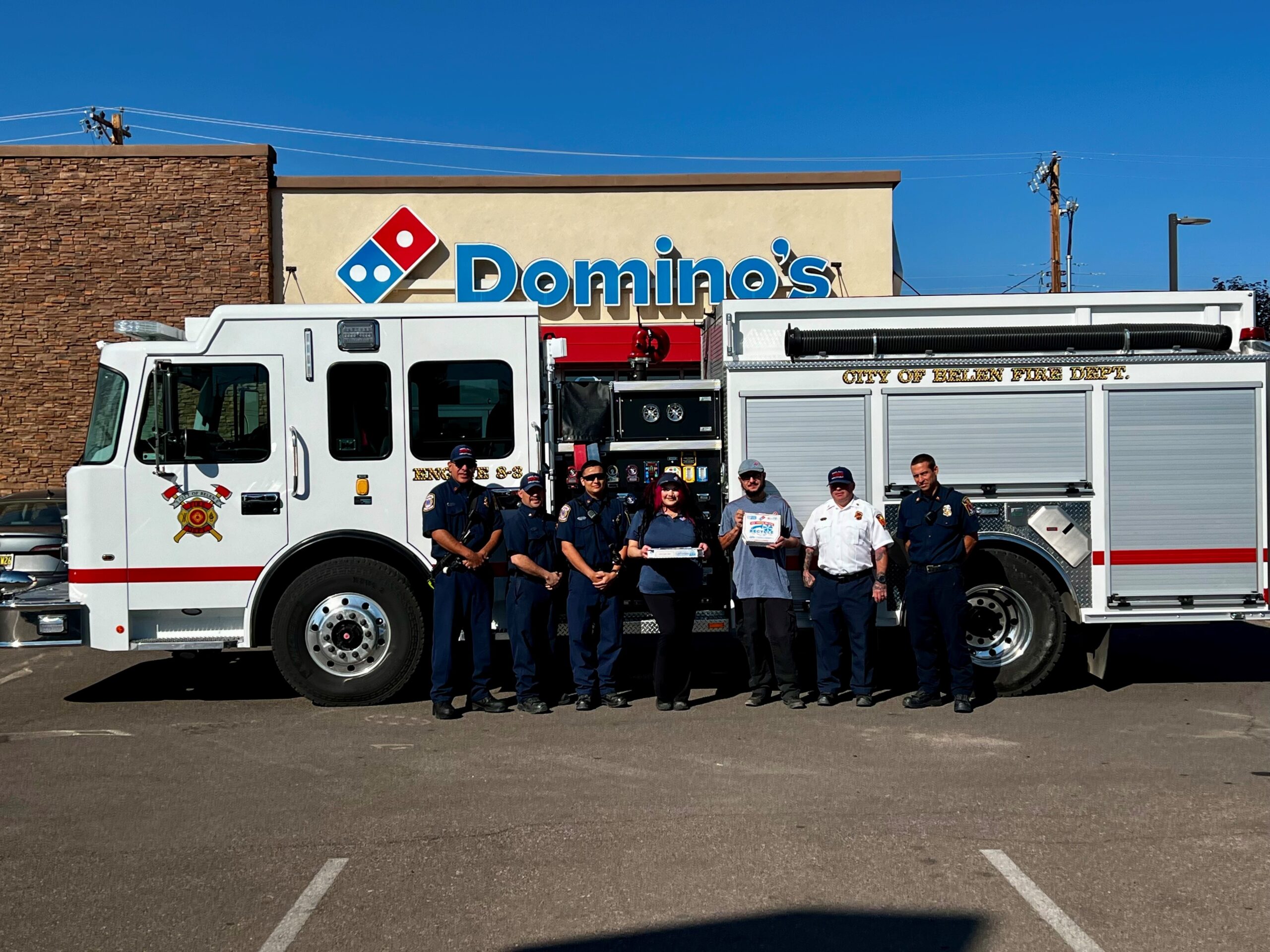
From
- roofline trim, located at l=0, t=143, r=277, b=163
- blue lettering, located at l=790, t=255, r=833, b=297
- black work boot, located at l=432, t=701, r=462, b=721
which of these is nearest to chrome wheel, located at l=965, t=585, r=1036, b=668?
black work boot, located at l=432, t=701, r=462, b=721

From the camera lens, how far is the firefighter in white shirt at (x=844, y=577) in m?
8.55

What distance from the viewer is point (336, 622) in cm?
861

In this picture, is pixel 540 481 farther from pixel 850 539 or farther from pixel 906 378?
pixel 906 378

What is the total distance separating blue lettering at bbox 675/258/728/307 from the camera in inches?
789

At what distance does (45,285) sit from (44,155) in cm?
206

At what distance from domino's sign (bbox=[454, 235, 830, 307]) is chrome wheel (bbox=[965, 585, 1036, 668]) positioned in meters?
11.6

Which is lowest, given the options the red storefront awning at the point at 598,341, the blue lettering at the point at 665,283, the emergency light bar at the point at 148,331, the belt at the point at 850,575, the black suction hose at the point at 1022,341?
the belt at the point at 850,575

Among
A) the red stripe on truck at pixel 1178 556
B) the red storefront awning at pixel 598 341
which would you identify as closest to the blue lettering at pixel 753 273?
the red storefront awning at pixel 598 341

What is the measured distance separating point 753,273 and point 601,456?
→ 1175 centimetres

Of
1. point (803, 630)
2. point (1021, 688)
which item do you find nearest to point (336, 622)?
point (803, 630)

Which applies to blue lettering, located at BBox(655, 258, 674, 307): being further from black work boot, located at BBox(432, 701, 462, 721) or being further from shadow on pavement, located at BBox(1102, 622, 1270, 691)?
black work boot, located at BBox(432, 701, 462, 721)

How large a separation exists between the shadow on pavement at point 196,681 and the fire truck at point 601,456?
0.99 metres

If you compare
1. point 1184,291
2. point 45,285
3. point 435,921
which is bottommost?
point 435,921

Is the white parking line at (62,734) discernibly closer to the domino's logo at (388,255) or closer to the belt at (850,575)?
the belt at (850,575)
